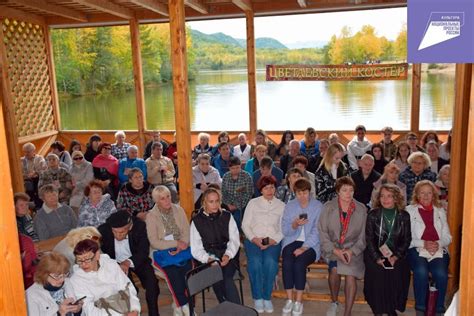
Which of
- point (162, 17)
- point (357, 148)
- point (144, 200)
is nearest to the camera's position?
point (144, 200)

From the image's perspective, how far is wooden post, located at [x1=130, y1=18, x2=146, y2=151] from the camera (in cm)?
812

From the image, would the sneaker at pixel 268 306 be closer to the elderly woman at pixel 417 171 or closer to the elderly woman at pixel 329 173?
the elderly woman at pixel 329 173

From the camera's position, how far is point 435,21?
59.8 inches

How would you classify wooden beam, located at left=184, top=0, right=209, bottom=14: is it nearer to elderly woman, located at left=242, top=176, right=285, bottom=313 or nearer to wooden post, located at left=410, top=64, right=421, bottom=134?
wooden post, located at left=410, top=64, right=421, bottom=134

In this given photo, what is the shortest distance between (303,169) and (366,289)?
4.85 ft

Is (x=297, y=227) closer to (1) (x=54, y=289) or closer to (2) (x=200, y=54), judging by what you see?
(1) (x=54, y=289)

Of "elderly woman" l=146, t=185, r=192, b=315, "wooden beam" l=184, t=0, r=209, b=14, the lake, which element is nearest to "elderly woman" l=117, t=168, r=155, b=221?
"elderly woman" l=146, t=185, r=192, b=315

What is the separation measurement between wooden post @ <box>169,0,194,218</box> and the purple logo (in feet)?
8.07

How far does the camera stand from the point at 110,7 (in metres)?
7.16

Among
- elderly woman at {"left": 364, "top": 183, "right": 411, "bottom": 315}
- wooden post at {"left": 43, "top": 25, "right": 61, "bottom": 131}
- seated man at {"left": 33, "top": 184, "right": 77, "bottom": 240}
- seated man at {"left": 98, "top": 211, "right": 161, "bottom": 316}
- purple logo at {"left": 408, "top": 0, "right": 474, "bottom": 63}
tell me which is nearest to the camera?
purple logo at {"left": 408, "top": 0, "right": 474, "bottom": 63}

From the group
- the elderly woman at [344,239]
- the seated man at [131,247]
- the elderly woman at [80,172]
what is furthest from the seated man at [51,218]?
the elderly woman at [344,239]

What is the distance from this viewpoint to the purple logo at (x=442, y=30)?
148 cm

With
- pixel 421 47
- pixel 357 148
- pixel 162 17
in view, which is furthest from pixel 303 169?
pixel 162 17

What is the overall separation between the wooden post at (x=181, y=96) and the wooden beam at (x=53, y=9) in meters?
4.41
